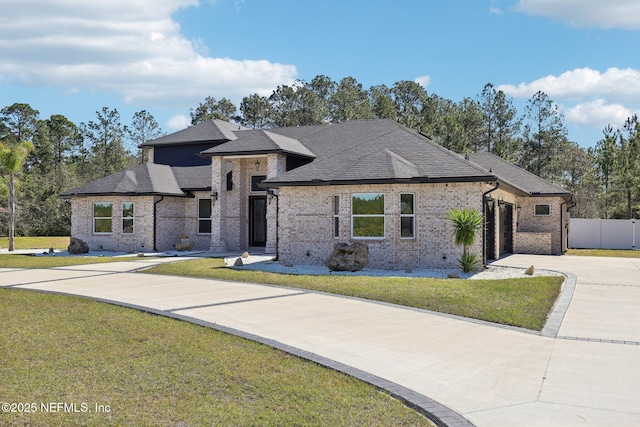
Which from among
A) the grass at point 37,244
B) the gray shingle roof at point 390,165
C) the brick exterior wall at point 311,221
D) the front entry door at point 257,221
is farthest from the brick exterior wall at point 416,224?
the grass at point 37,244

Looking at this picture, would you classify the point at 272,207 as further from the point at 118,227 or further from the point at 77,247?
the point at 77,247

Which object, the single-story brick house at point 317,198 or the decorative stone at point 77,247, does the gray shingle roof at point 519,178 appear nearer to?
the single-story brick house at point 317,198

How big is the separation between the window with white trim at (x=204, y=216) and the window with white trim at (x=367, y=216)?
1110cm

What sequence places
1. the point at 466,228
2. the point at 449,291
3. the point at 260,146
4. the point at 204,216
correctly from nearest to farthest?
1. the point at 449,291
2. the point at 466,228
3. the point at 260,146
4. the point at 204,216

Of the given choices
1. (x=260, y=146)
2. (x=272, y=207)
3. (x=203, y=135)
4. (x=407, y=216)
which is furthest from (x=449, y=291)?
(x=203, y=135)

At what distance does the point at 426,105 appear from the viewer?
195ft

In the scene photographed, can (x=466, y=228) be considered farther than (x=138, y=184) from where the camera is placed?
No

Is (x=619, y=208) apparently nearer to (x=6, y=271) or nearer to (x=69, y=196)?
(x=69, y=196)

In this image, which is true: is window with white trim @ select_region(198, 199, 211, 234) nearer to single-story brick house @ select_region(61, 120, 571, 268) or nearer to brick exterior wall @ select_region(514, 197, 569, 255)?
single-story brick house @ select_region(61, 120, 571, 268)

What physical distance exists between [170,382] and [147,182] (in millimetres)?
22626

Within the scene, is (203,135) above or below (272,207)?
above

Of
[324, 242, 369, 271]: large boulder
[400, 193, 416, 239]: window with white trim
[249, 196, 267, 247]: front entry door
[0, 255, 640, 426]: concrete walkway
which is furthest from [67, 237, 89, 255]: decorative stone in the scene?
[400, 193, 416, 239]: window with white trim

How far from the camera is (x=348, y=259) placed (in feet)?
58.4

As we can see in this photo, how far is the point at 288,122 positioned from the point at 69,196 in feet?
109
